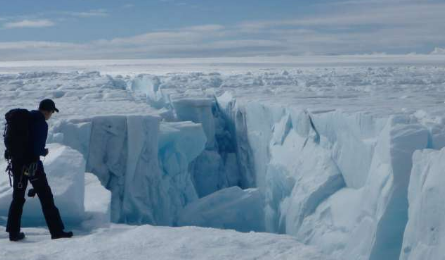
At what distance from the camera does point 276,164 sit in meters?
8.47

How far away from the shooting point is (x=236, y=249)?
281 centimetres

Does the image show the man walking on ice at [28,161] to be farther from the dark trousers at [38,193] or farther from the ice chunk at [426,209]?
the ice chunk at [426,209]

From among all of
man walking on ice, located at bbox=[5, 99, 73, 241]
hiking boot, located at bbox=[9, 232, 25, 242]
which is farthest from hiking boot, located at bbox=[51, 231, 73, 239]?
hiking boot, located at bbox=[9, 232, 25, 242]

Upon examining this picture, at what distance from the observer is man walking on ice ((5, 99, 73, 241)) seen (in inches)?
126

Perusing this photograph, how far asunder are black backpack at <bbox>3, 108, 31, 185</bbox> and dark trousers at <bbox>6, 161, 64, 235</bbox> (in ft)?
0.20

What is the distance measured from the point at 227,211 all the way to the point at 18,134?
5.30 meters

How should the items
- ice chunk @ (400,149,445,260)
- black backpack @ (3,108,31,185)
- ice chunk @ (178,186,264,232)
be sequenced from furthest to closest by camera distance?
ice chunk @ (178,186,264,232), ice chunk @ (400,149,445,260), black backpack @ (3,108,31,185)

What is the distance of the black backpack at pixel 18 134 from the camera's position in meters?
3.17

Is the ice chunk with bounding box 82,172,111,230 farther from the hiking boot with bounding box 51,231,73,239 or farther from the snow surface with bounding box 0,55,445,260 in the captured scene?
the hiking boot with bounding box 51,231,73,239

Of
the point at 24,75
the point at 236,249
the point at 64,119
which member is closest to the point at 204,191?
the point at 64,119

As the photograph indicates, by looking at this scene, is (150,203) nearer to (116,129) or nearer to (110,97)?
(116,129)

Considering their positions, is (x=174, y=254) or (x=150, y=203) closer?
(x=174, y=254)

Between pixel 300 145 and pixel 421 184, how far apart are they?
3524mm

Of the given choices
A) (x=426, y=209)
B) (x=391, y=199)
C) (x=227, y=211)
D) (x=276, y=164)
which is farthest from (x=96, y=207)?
(x=276, y=164)
